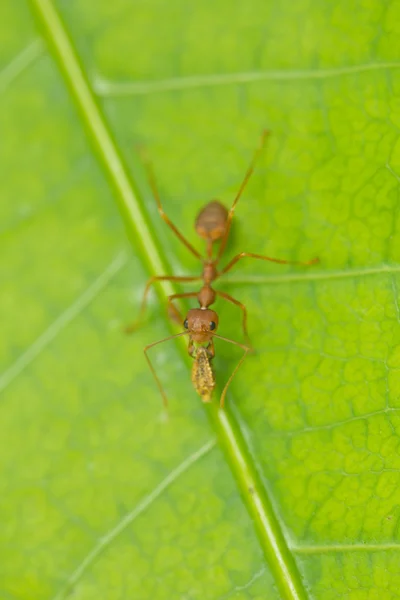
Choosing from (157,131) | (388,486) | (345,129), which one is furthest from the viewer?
(157,131)

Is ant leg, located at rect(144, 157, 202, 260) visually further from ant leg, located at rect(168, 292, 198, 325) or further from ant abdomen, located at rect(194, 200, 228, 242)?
ant leg, located at rect(168, 292, 198, 325)

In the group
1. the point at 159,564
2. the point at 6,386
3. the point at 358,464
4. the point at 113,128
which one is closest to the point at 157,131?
the point at 113,128

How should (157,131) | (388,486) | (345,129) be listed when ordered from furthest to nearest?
(157,131), (345,129), (388,486)

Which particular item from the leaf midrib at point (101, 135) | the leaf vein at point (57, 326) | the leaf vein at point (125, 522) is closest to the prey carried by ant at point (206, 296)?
the leaf midrib at point (101, 135)

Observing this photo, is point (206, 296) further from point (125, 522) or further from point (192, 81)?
point (125, 522)

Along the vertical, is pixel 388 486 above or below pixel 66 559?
above

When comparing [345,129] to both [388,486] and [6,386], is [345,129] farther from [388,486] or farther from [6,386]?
[6,386]

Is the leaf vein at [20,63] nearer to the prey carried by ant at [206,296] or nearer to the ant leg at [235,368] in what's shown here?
the prey carried by ant at [206,296]

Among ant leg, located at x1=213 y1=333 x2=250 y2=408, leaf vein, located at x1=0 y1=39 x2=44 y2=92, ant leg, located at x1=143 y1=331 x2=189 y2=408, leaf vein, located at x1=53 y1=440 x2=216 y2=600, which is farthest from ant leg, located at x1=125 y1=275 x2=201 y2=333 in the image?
leaf vein, located at x1=0 y1=39 x2=44 y2=92
